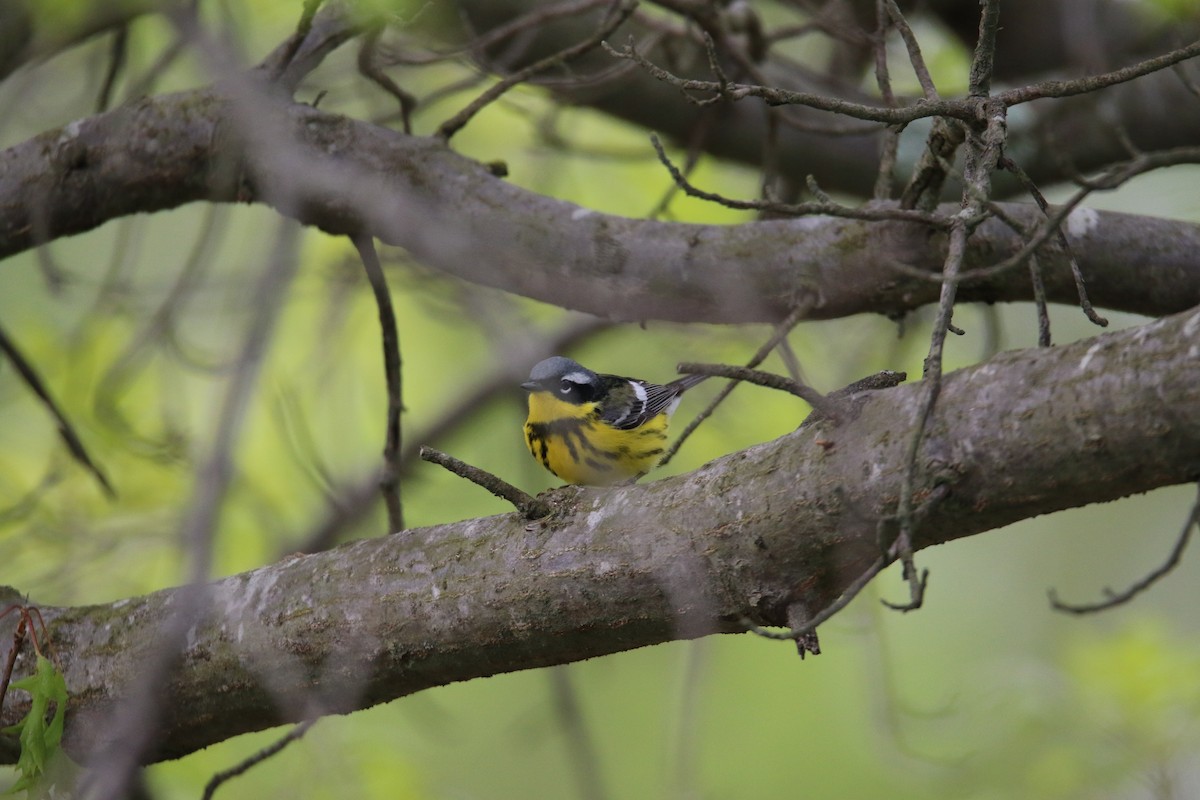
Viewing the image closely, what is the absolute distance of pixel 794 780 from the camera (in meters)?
7.71

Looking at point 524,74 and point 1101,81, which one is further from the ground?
point 1101,81

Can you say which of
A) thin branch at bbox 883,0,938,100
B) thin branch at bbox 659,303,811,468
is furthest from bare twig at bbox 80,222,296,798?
thin branch at bbox 883,0,938,100

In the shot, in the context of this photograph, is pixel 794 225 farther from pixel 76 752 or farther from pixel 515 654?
pixel 76 752

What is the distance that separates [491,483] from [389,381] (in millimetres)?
1274

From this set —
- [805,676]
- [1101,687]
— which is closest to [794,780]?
[805,676]

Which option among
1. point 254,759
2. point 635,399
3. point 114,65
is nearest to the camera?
point 254,759

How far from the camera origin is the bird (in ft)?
15.1

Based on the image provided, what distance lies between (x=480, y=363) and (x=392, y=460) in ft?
11.0

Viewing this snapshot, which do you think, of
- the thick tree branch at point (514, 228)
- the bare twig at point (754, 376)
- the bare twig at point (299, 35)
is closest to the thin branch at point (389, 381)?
the thick tree branch at point (514, 228)

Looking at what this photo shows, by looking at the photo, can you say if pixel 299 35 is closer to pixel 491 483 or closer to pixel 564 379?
pixel 491 483

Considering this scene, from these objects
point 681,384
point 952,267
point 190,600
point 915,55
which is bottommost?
point 681,384

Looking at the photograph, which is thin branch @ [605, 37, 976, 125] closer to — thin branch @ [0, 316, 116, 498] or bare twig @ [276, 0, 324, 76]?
bare twig @ [276, 0, 324, 76]

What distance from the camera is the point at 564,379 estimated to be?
181 inches

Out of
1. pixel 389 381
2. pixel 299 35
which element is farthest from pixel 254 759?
pixel 299 35
